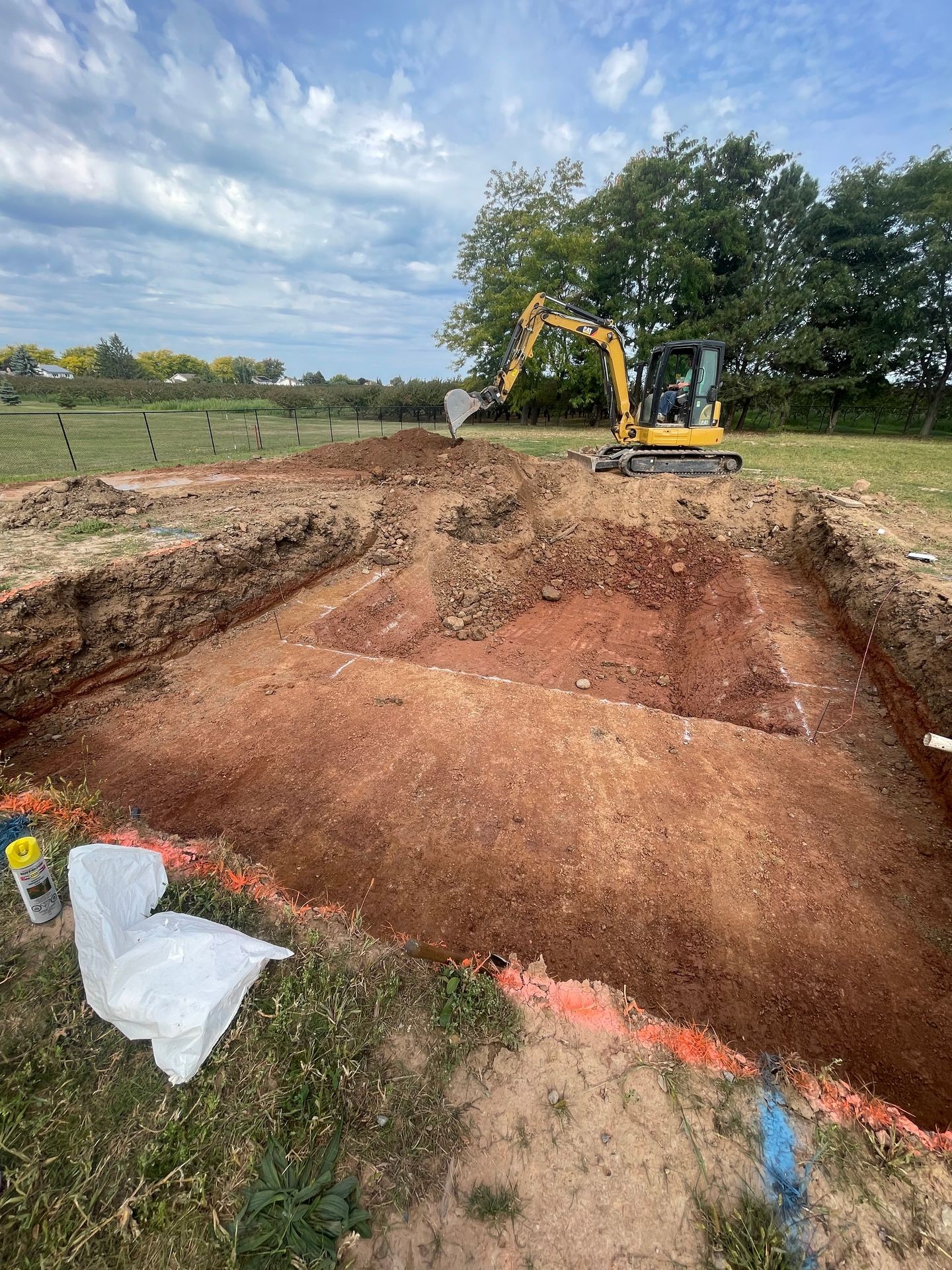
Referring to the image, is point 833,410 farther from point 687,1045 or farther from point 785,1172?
point 785,1172

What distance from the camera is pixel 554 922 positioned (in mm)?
3510

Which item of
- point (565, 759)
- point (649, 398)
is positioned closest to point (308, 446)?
point (649, 398)

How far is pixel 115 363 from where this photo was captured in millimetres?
71375

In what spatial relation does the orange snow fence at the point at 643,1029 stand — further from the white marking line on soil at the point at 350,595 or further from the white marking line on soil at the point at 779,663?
the white marking line on soil at the point at 350,595

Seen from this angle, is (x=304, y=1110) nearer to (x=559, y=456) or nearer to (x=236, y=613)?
Result: (x=236, y=613)

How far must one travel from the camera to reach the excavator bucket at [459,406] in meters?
11.6

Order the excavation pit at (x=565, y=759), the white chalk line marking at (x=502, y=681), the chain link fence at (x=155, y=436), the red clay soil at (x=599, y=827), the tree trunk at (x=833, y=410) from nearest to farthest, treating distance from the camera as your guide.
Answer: the red clay soil at (x=599, y=827), the excavation pit at (x=565, y=759), the white chalk line marking at (x=502, y=681), the chain link fence at (x=155, y=436), the tree trunk at (x=833, y=410)

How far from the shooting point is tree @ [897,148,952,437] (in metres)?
23.8

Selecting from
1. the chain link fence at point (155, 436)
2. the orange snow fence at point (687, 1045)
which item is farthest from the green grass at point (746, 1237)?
the chain link fence at point (155, 436)

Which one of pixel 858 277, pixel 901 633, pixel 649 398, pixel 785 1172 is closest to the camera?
pixel 785 1172

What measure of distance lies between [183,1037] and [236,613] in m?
6.22

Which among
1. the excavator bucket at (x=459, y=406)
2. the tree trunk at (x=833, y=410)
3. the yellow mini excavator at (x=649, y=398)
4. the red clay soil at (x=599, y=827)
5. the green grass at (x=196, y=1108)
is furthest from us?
the tree trunk at (x=833, y=410)

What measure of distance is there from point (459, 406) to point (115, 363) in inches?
3405

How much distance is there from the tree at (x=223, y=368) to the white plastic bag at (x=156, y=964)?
376 ft
